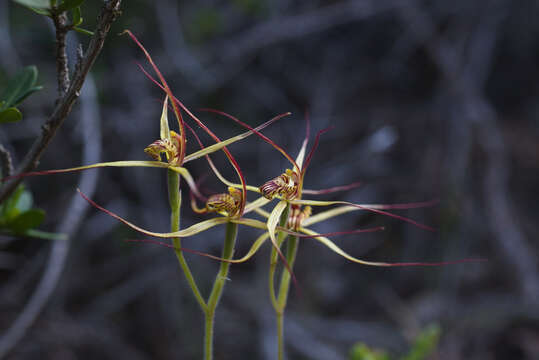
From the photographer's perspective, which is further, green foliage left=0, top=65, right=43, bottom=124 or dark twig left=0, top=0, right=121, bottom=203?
green foliage left=0, top=65, right=43, bottom=124

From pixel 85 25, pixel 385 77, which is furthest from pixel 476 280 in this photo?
pixel 85 25

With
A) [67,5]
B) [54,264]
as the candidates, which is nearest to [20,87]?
[67,5]

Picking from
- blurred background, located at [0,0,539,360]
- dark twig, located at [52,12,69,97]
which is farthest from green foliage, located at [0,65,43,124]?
blurred background, located at [0,0,539,360]

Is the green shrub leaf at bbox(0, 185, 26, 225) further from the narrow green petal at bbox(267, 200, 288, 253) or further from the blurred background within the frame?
the blurred background

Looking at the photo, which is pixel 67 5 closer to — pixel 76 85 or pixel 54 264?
pixel 76 85

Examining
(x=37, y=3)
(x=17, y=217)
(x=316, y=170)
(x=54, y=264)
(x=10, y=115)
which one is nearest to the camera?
(x=37, y=3)

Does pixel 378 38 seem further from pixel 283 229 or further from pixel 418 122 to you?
pixel 283 229
